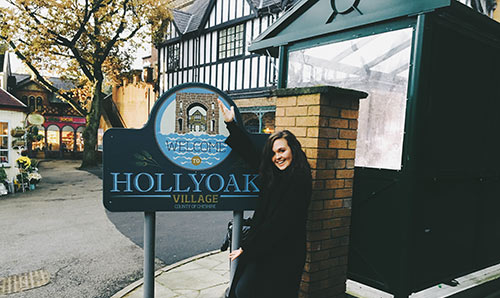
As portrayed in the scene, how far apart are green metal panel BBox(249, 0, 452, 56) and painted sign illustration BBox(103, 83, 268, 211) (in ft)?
5.52

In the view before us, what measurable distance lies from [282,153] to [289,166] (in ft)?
0.37

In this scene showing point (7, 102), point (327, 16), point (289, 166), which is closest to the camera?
point (289, 166)

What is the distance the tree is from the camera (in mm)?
14875

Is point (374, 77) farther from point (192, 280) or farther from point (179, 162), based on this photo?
point (192, 280)

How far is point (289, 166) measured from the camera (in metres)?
2.22

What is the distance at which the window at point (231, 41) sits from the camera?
42.2 feet

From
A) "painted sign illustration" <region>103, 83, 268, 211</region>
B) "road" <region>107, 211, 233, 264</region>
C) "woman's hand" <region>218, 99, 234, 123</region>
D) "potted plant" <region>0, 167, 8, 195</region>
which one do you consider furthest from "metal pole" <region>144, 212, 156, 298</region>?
"potted plant" <region>0, 167, 8, 195</region>

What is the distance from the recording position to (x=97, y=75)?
1698 cm

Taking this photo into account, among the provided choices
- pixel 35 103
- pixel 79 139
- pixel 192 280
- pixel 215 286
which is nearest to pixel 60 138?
pixel 79 139

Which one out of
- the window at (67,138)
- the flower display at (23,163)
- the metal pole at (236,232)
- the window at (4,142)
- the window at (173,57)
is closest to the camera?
the metal pole at (236,232)

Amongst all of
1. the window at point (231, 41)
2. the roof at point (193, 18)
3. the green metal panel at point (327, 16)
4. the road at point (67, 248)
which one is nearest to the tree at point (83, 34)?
the roof at point (193, 18)

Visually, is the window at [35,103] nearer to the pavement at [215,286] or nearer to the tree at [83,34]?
the tree at [83,34]

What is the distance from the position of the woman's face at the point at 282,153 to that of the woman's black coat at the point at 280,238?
6 cm

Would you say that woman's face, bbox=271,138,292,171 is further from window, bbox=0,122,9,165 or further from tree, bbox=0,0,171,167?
tree, bbox=0,0,171,167
